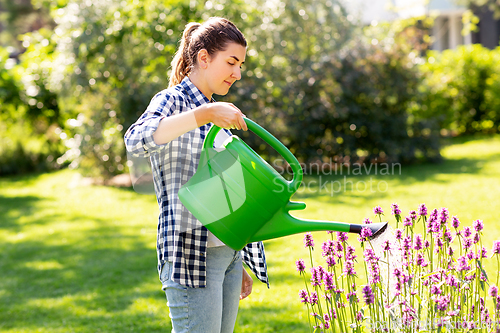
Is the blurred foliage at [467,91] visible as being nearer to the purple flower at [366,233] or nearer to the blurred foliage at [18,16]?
the purple flower at [366,233]

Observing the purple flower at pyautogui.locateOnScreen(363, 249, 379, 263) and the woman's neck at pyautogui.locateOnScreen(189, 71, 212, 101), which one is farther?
the purple flower at pyautogui.locateOnScreen(363, 249, 379, 263)

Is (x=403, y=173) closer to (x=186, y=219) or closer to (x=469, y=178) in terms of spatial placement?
(x=469, y=178)

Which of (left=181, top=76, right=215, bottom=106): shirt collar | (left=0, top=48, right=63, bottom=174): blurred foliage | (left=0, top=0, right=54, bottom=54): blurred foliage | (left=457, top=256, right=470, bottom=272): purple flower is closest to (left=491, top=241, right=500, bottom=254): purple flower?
(left=457, top=256, right=470, bottom=272): purple flower

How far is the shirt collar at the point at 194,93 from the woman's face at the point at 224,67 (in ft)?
0.14

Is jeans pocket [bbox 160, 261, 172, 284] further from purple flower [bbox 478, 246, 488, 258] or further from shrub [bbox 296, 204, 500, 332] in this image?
purple flower [bbox 478, 246, 488, 258]

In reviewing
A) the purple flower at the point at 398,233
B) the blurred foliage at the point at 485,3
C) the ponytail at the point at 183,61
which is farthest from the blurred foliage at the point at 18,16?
the purple flower at the point at 398,233

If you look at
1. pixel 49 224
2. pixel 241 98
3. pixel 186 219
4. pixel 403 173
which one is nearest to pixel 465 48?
pixel 403 173

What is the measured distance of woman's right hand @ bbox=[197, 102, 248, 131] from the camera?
1.31 meters

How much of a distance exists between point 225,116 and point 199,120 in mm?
78

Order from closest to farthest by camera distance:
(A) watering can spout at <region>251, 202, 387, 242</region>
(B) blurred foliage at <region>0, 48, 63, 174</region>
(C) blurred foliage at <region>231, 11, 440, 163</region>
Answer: (A) watering can spout at <region>251, 202, 387, 242</region> < (C) blurred foliage at <region>231, 11, 440, 163</region> < (B) blurred foliage at <region>0, 48, 63, 174</region>

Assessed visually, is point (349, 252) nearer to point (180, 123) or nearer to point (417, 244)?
point (417, 244)

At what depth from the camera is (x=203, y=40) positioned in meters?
1.60

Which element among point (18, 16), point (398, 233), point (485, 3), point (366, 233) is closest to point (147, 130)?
point (366, 233)

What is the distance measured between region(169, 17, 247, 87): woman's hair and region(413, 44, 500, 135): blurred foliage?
1073 cm
